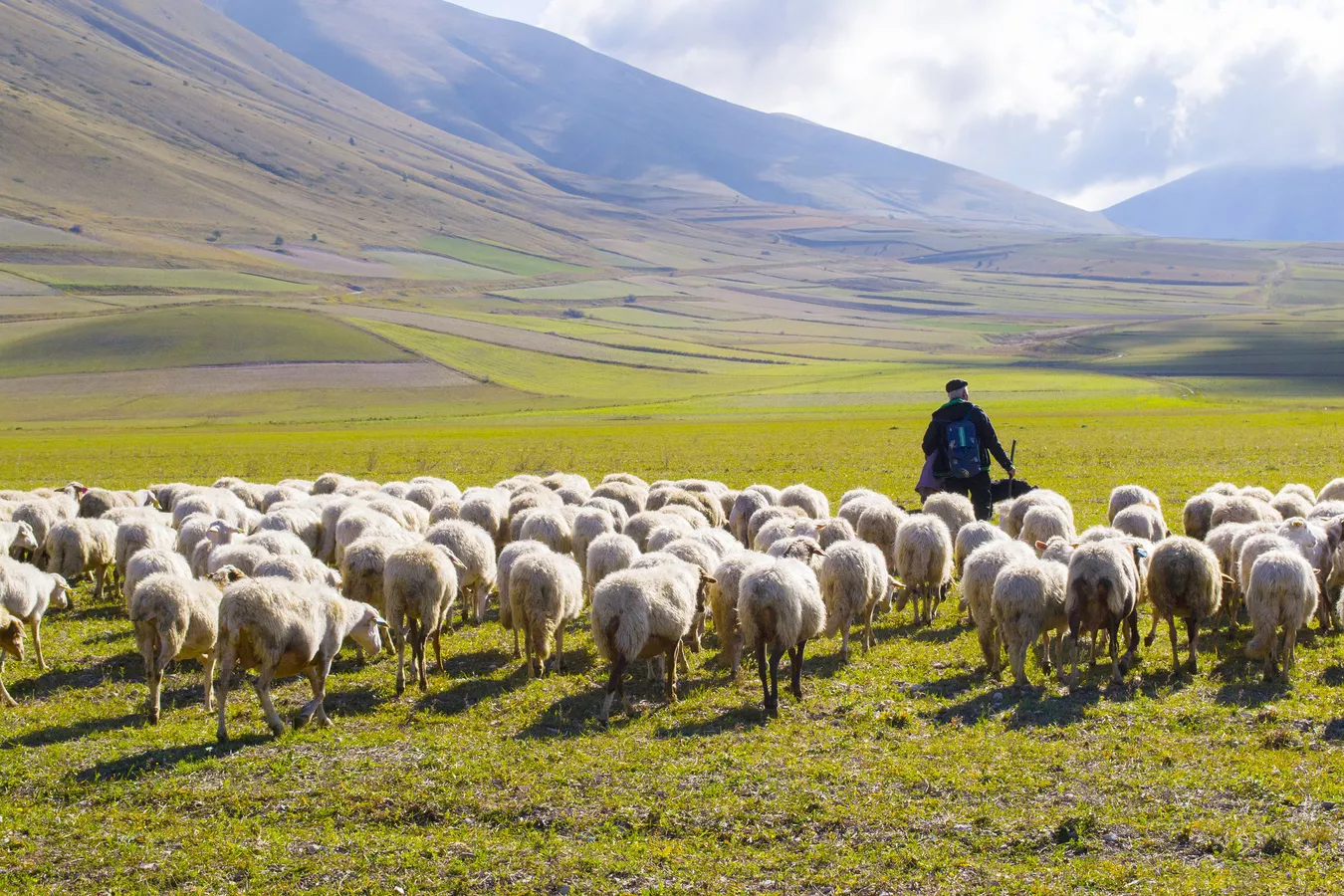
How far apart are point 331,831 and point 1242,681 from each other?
34.5 ft

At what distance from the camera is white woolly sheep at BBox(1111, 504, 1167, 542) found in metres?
18.0

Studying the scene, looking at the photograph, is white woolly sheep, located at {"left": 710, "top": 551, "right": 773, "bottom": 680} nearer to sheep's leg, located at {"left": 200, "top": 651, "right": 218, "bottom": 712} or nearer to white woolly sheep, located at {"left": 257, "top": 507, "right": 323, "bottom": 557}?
sheep's leg, located at {"left": 200, "top": 651, "right": 218, "bottom": 712}

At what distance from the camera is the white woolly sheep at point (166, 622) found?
11617 millimetres

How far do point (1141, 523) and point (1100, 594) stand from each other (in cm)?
644

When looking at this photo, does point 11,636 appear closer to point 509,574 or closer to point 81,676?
point 81,676

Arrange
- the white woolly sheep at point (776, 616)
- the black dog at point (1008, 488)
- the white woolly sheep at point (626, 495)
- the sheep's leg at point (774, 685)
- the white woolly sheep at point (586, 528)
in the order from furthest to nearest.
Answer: the white woolly sheep at point (626, 495) < the black dog at point (1008, 488) < the white woolly sheep at point (586, 528) < the white woolly sheep at point (776, 616) < the sheep's leg at point (774, 685)

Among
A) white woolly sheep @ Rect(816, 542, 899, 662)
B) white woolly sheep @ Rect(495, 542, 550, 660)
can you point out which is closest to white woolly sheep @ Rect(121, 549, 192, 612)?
white woolly sheep @ Rect(495, 542, 550, 660)

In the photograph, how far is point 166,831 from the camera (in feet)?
29.0

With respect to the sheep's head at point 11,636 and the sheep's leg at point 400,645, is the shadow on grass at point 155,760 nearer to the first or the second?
the sheep's leg at point 400,645

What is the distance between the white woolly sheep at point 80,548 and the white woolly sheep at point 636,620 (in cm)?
1119

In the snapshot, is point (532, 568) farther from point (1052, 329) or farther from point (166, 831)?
point (1052, 329)

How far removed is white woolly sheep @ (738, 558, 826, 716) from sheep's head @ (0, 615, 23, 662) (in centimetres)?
940

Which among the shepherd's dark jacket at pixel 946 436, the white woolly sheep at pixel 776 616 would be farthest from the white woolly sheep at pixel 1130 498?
the white woolly sheep at pixel 776 616

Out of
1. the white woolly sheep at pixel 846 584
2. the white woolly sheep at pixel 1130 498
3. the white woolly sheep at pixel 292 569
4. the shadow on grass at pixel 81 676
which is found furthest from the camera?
the white woolly sheep at pixel 1130 498
